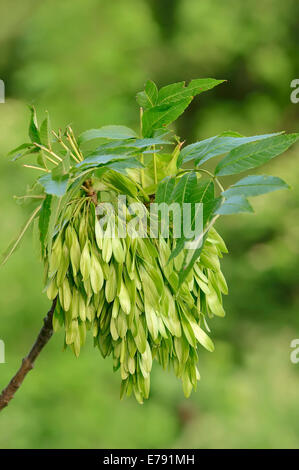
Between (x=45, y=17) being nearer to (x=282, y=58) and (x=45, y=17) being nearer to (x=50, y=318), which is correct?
(x=282, y=58)

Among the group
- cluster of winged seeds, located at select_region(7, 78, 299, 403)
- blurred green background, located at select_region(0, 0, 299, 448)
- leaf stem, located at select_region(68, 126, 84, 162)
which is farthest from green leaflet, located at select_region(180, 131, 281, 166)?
blurred green background, located at select_region(0, 0, 299, 448)

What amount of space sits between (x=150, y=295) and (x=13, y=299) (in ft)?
5.30

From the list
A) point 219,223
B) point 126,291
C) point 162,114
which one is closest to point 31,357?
point 126,291

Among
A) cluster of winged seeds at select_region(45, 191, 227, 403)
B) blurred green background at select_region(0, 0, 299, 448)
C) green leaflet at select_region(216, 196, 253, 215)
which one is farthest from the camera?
blurred green background at select_region(0, 0, 299, 448)

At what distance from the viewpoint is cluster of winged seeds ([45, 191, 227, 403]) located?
50 centimetres

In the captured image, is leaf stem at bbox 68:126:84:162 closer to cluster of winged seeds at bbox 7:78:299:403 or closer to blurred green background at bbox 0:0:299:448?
cluster of winged seeds at bbox 7:78:299:403

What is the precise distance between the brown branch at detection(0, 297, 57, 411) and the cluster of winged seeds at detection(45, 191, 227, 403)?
0.04 m

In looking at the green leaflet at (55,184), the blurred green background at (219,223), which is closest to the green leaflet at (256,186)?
the green leaflet at (55,184)

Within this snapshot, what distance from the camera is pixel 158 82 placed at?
3.03 metres

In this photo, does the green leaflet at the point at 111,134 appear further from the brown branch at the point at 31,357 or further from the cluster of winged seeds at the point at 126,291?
the brown branch at the point at 31,357

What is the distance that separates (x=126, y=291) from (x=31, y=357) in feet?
0.58

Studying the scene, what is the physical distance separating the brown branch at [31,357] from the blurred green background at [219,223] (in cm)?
134

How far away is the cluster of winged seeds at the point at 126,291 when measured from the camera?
50cm

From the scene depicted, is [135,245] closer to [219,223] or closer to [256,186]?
[256,186]
